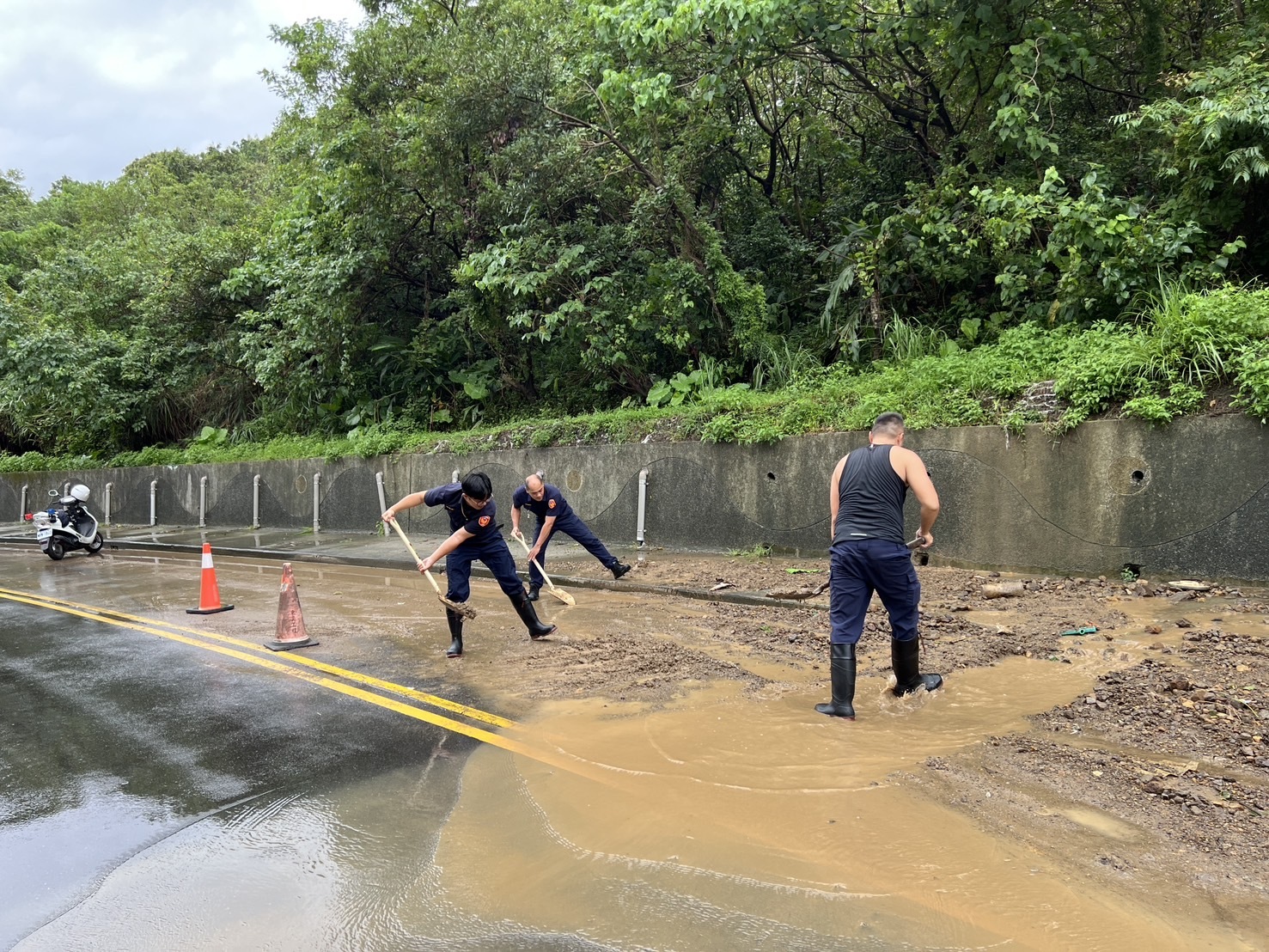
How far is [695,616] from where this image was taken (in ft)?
28.1

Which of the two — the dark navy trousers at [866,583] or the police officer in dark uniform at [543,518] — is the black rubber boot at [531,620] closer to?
the police officer in dark uniform at [543,518]

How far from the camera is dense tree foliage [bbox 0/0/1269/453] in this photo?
1061cm

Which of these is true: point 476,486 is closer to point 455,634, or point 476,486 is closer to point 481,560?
point 481,560

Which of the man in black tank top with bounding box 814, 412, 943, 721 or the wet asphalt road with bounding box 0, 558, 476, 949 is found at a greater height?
the man in black tank top with bounding box 814, 412, 943, 721

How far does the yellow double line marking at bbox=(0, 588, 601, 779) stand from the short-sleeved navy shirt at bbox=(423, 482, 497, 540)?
4.86 ft

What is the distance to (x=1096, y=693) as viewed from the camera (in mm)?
5402

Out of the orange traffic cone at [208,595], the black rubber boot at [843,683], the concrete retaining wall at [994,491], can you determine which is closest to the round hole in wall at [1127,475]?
the concrete retaining wall at [994,491]

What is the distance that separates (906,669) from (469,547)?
12.6 feet

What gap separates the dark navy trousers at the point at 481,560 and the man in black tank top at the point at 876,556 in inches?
124

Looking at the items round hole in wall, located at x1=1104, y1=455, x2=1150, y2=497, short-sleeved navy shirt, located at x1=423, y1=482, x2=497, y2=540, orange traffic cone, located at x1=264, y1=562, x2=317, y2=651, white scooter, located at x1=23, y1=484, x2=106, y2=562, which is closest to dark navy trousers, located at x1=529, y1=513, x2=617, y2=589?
short-sleeved navy shirt, located at x1=423, y1=482, x2=497, y2=540

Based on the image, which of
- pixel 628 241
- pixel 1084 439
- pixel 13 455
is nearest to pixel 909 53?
pixel 628 241

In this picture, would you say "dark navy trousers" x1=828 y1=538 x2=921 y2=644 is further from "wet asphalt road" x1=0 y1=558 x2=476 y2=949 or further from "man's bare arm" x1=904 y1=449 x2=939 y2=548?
"wet asphalt road" x1=0 y1=558 x2=476 y2=949

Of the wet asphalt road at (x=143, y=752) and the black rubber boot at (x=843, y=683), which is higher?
the black rubber boot at (x=843, y=683)

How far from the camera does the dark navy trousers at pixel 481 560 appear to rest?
7.48 meters
